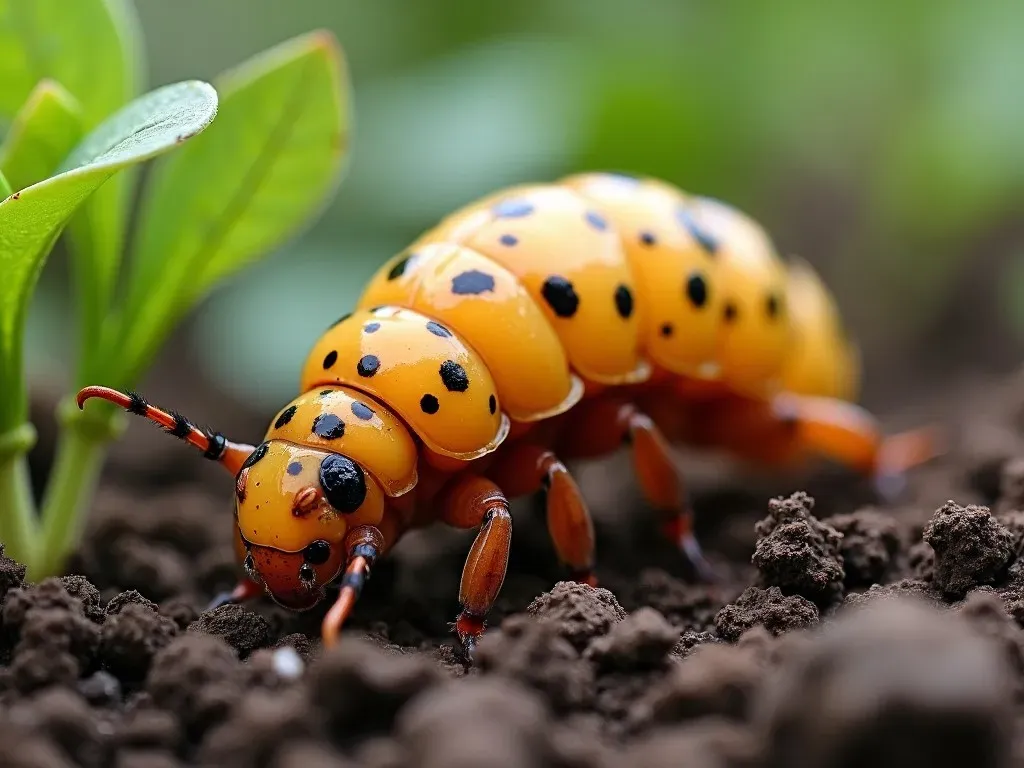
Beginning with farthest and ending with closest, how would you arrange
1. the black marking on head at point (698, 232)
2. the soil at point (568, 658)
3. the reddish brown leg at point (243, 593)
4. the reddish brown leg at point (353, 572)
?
1. the black marking on head at point (698, 232)
2. the reddish brown leg at point (243, 593)
3. the reddish brown leg at point (353, 572)
4. the soil at point (568, 658)

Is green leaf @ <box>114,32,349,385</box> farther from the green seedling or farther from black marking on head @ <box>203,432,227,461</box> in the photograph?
black marking on head @ <box>203,432,227,461</box>

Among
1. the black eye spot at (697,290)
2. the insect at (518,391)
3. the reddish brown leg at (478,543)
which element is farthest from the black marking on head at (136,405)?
the black eye spot at (697,290)

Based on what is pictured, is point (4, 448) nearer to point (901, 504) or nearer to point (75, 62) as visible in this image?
point (75, 62)

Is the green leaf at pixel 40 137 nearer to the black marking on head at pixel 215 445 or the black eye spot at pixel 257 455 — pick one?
the black marking on head at pixel 215 445

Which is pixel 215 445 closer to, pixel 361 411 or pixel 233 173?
pixel 361 411

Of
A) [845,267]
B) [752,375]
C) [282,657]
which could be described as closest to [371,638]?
[282,657]

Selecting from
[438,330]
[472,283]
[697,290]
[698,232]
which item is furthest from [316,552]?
[698,232]

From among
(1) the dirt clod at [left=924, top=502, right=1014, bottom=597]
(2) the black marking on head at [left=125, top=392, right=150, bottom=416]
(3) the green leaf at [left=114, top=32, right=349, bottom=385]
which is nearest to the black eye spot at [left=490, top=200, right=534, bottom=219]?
(3) the green leaf at [left=114, top=32, right=349, bottom=385]
